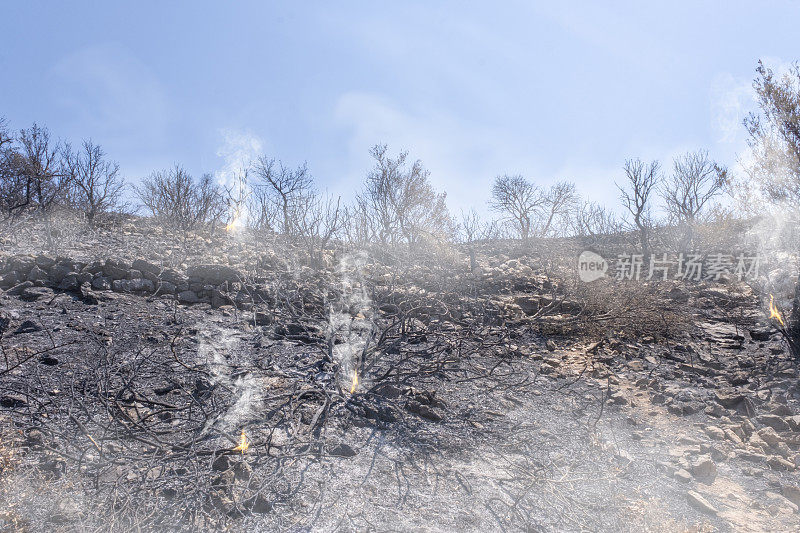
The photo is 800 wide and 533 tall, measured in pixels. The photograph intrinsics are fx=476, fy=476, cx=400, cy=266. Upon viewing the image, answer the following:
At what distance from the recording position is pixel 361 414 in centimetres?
329

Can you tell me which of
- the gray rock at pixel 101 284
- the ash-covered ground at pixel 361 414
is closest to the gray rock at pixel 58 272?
the ash-covered ground at pixel 361 414

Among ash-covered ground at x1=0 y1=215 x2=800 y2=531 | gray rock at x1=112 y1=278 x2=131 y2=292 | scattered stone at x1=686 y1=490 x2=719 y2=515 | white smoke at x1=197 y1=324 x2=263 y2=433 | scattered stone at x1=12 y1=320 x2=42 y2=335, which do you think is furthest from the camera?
gray rock at x1=112 y1=278 x2=131 y2=292

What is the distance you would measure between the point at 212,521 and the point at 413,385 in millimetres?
1989

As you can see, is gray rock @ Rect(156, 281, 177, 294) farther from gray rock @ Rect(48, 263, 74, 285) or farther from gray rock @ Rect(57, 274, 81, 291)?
gray rock @ Rect(48, 263, 74, 285)

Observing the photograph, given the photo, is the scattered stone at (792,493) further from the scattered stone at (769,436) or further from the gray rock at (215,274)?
the gray rock at (215,274)

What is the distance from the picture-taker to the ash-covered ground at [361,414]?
231 cm

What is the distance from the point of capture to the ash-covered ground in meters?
2.31

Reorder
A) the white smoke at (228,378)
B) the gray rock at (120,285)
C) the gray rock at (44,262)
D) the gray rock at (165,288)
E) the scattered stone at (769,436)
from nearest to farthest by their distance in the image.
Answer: the white smoke at (228,378), the scattered stone at (769,436), the gray rock at (120,285), the gray rock at (165,288), the gray rock at (44,262)

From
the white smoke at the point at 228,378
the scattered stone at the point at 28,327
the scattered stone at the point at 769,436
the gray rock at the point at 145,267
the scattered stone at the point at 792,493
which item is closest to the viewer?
the scattered stone at the point at 792,493

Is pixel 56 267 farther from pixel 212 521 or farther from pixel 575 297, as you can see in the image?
pixel 575 297

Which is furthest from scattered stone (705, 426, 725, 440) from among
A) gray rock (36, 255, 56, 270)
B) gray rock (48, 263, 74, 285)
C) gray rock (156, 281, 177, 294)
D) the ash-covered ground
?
gray rock (36, 255, 56, 270)

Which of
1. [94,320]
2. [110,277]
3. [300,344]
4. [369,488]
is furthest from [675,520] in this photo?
[110,277]

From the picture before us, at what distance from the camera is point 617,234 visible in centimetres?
1523

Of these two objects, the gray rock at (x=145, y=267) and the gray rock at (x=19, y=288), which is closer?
the gray rock at (x=19, y=288)
